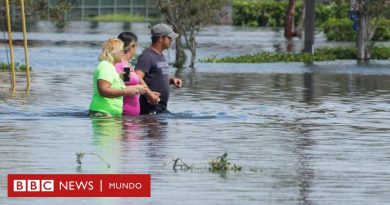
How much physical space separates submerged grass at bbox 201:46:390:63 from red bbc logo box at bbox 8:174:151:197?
25.8 m

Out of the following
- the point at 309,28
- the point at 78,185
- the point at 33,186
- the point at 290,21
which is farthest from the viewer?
the point at 290,21

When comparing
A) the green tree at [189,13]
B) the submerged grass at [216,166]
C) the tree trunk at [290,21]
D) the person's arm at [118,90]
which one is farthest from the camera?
the tree trunk at [290,21]

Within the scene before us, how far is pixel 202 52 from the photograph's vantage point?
146 feet

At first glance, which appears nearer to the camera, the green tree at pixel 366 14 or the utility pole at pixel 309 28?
the green tree at pixel 366 14

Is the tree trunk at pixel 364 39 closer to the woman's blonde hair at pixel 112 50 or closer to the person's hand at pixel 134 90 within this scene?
the person's hand at pixel 134 90

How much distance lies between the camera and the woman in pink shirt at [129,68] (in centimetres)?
1805

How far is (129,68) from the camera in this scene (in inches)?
724

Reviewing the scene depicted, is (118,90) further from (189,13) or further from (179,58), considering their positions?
(179,58)

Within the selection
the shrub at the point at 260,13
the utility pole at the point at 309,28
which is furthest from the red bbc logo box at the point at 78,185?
the shrub at the point at 260,13

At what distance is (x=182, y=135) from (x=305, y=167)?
140 inches

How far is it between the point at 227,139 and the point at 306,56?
76.5 ft

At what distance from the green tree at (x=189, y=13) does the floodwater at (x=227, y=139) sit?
4957 mm

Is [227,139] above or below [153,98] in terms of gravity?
below

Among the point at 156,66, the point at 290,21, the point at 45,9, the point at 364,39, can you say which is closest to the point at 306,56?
the point at 364,39
